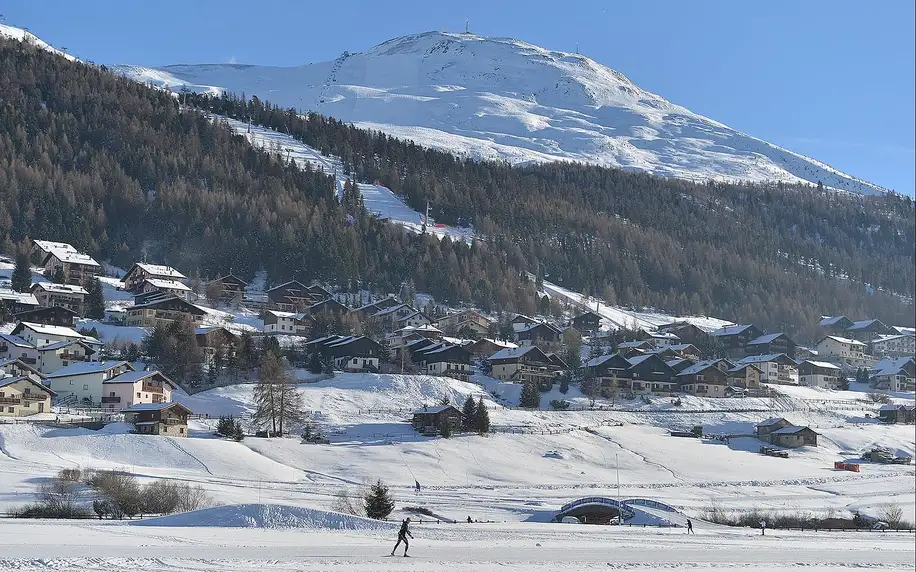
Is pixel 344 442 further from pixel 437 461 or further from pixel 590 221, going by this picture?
pixel 590 221

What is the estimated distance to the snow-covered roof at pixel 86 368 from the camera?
65.5 m

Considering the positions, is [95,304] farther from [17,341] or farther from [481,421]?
[481,421]

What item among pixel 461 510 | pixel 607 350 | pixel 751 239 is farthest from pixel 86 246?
pixel 751 239

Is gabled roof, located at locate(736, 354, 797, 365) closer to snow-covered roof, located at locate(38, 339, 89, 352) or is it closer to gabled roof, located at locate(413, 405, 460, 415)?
gabled roof, located at locate(413, 405, 460, 415)

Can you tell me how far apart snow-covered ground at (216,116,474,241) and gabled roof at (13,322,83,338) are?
64.0 metres

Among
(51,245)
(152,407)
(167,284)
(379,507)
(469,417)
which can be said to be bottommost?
(379,507)

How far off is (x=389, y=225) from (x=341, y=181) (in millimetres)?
22615

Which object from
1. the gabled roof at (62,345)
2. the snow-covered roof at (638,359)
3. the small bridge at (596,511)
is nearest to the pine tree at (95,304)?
the gabled roof at (62,345)

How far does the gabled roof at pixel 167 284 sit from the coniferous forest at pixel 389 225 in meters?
13.0

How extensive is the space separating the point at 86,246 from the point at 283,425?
56.3 metres

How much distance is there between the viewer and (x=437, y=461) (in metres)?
56.2

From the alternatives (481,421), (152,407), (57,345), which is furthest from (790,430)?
(57,345)

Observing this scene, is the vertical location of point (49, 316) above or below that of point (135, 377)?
above

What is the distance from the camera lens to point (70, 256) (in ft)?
330
